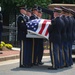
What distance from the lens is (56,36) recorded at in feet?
38.8

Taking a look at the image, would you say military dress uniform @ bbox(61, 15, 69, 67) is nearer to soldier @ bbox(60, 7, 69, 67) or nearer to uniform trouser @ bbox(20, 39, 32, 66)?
soldier @ bbox(60, 7, 69, 67)

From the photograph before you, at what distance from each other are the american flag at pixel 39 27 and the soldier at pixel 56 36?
0.27 meters

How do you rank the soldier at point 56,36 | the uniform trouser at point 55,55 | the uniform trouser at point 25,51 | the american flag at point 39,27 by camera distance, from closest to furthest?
the soldier at point 56,36 < the uniform trouser at point 55,55 < the american flag at point 39,27 < the uniform trouser at point 25,51

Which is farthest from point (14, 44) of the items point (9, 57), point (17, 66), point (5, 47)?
point (17, 66)

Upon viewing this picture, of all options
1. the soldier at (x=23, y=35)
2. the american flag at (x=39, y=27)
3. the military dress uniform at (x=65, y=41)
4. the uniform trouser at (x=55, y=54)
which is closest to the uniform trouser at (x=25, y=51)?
the soldier at (x=23, y=35)

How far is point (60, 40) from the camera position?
12.0m

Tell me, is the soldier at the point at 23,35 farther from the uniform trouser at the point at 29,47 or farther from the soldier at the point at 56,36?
the soldier at the point at 56,36

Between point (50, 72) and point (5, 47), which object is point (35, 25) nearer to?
point (50, 72)

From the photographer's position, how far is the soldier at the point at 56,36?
11.8 metres

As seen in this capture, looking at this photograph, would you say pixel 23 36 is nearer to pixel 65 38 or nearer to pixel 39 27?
pixel 39 27

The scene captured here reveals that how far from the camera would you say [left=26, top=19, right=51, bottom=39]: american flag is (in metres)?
12.0

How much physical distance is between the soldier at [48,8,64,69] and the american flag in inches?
10.6

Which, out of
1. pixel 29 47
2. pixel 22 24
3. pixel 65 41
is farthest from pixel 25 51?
pixel 65 41

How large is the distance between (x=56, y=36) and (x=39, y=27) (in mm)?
658
